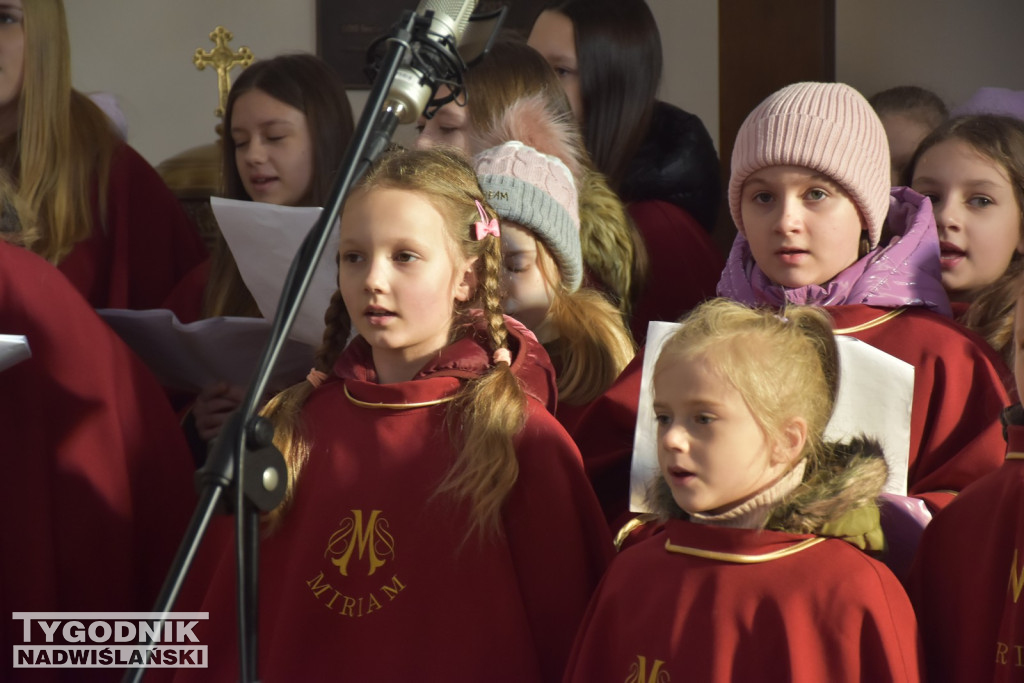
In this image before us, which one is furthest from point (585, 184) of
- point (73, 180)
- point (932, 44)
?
point (932, 44)

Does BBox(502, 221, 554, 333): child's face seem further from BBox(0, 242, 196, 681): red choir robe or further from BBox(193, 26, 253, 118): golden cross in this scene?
BBox(193, 26, 253, 118): golden cross

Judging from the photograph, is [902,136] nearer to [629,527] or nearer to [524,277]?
[524,277]

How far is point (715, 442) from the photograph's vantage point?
192cm

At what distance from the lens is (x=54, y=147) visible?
3.29 m

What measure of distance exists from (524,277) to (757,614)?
1.14 meters

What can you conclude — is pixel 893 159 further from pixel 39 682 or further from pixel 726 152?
pixel 39 682

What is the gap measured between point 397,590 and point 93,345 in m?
0.91

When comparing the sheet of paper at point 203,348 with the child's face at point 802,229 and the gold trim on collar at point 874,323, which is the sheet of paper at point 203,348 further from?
the gold trim on collar at point 874,323

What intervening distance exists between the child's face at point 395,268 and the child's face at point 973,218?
1123mm

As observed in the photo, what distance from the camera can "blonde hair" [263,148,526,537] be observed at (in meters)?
2.21

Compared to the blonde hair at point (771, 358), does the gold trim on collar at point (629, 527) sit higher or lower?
lower

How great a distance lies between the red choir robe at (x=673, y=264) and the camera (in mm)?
3414

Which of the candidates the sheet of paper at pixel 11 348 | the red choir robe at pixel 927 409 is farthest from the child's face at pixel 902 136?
the sheet of paper at pixel 11 348

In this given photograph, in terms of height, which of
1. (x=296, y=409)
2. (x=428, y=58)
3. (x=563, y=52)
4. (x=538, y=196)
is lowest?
(x=296, y=409)
